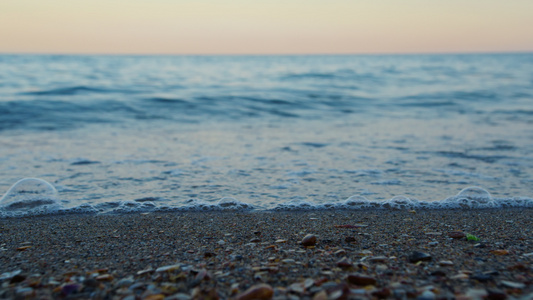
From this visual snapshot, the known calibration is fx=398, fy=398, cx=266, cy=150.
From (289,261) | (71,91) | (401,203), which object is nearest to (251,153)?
(401,203)

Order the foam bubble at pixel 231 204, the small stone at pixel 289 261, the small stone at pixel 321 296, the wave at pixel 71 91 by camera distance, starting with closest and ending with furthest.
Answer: the small stone at pixel 321 296 → the small stone at pixel 289 261 → the foam bubble at pixel 231 204 → the wave at pixel 71 91

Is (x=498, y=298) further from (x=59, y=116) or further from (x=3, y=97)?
(x=3, y=97)

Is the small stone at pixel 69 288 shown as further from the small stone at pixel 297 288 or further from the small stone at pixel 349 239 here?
the small stone at pixel 349 239

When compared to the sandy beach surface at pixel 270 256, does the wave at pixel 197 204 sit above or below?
below

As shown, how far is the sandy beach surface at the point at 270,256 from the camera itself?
1828 mm

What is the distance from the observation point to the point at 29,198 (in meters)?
3.69

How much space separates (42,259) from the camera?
2.32m

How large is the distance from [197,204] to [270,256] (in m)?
1.56

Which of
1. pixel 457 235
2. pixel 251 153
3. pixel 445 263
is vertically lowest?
pixel 251 153

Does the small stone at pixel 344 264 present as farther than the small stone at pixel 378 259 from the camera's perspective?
No

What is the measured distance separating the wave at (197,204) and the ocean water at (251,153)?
0.01m

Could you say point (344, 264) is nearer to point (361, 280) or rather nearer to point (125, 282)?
point (361, 280)

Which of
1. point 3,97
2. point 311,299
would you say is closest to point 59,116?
point 3,97

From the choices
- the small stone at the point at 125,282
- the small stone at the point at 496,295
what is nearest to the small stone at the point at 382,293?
the small stone at the point at 496,295
